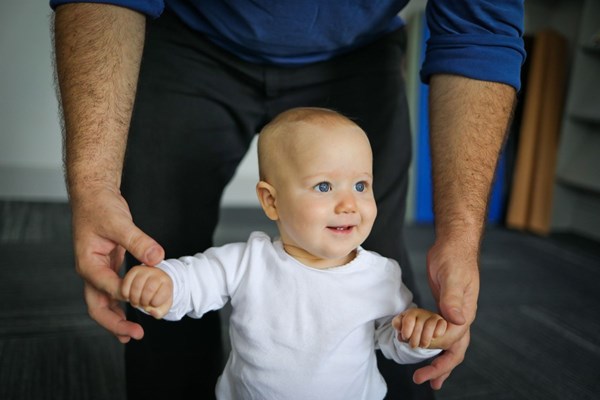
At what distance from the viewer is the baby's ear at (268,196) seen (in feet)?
2.55

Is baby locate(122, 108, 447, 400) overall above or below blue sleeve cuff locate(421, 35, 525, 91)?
below

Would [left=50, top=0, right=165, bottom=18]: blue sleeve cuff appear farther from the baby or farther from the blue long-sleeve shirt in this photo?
the baby

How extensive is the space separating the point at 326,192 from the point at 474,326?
51.7 inches

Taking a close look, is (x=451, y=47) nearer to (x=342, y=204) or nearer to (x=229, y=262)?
(x=342, y=204)

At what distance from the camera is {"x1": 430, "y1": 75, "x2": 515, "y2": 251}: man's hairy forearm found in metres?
0.84

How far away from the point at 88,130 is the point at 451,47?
0.56 m

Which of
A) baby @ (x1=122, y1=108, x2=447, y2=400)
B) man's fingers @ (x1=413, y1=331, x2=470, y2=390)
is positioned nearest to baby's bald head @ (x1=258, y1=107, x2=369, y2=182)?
baby @ (x1=122, y1=108, x2=447, y2=400)

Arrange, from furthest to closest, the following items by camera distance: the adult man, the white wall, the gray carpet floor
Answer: the white wall, the gray carpet floor, the adult man

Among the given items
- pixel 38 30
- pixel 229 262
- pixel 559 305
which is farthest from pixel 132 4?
pixel 38 30

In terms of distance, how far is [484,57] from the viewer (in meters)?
0.87

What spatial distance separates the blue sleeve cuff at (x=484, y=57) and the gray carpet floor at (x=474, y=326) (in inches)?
35.3

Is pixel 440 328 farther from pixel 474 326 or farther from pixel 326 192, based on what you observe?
pixel 474 326

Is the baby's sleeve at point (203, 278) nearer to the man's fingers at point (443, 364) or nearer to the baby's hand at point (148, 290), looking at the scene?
the baby's hand at point (148, 290)

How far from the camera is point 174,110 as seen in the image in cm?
97
